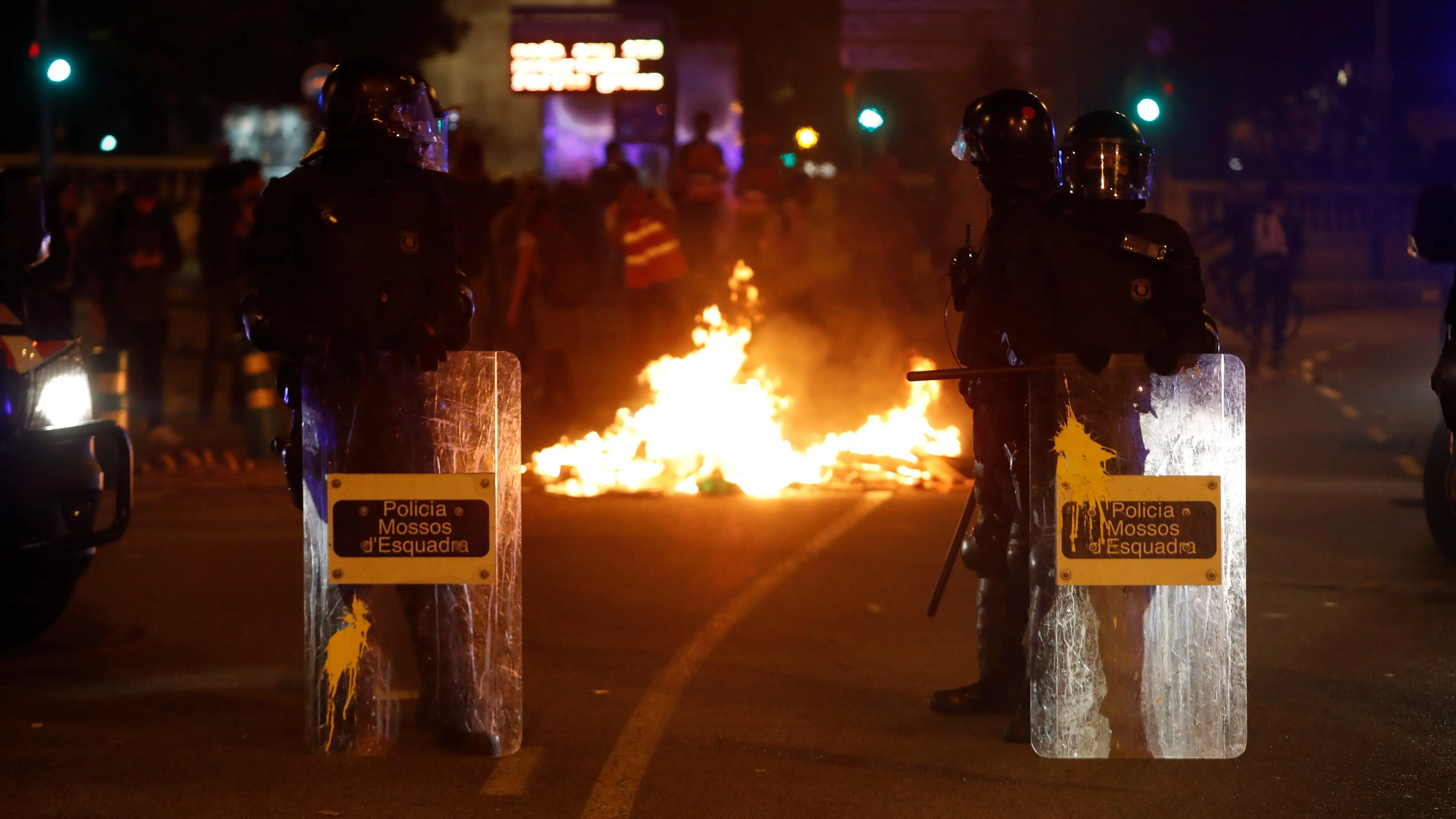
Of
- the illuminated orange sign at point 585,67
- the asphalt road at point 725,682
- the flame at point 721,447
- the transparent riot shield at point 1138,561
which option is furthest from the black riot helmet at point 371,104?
the illuminated orange sign at point 585,67

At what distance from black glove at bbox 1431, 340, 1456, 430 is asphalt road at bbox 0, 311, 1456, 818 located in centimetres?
102

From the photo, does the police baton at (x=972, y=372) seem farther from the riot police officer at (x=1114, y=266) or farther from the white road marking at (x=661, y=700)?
the white road marking at (x=661, y=700)

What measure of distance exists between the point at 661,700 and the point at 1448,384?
9.02 feet

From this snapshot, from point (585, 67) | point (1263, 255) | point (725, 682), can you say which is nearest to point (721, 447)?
point (725, 682)

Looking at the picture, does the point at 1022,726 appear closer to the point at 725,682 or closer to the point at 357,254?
the point at 725,682

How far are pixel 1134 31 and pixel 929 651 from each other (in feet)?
70.4

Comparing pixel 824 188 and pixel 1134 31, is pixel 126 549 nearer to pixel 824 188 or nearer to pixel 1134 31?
pixel 1134 31

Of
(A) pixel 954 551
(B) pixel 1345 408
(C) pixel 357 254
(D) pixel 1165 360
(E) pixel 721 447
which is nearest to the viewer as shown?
(D) pixel 1165 360

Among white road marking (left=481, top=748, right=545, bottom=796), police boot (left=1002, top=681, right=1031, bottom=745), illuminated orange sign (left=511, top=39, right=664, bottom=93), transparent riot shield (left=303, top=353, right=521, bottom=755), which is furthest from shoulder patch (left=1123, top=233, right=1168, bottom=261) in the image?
illuminated orange sign (left=511, top=39, right=664, bottom=93)

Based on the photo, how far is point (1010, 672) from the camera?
5.82 m

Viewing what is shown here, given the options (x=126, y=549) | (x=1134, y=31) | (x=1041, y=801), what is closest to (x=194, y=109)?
(x=1134, y=31)

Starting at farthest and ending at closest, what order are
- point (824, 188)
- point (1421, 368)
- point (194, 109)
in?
point (194, 109) < point (824, 188) < point (1421, 368)

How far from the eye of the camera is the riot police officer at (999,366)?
18.2 feet

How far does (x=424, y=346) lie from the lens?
5133 mm
